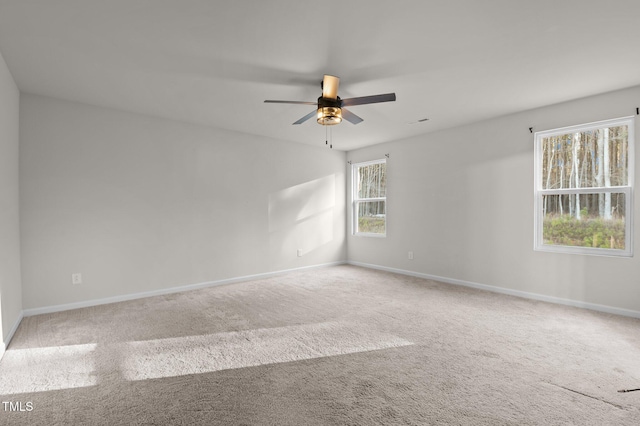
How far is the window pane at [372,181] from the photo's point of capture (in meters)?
6.23

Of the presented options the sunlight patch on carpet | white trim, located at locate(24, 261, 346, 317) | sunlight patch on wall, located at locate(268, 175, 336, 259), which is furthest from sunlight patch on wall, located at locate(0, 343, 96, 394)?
sunlight patch on wall, located at locate(268, 175, 336, 259)

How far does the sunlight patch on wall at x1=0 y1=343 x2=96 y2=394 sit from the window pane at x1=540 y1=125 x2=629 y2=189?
5224mm

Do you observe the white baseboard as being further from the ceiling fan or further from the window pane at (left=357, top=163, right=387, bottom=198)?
the ceiling fan

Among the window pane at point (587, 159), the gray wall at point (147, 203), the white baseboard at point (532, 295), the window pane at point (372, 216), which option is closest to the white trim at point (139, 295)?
the gray wall at point (147, 203)

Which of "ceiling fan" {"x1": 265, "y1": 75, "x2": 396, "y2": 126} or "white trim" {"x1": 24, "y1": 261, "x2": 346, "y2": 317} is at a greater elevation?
"ceiling fan" {"x1": 265, "y1": 75, "x2": 396, "y2": 126}

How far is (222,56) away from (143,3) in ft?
2.50

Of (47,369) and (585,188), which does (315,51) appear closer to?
Answer: (47,369)

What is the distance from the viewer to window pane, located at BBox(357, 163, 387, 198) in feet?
20.4

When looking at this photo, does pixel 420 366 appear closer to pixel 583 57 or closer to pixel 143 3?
pixel 583 57

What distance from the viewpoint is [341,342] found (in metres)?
2.85

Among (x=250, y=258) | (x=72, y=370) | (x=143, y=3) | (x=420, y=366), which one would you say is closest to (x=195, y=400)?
(x=72, y=370)

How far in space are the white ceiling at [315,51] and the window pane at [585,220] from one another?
124 cm

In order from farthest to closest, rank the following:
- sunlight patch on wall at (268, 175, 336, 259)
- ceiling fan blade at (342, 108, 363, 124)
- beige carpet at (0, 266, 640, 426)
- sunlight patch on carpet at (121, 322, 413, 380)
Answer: sunlight patch on wall at (268, 175, 336, 259) < ceiling fan blade at (342, 108, 363, 124) < sunlight patch on carpet at (121, 322, 413, 380) < beige carpet at (0, 266, 640, 426)

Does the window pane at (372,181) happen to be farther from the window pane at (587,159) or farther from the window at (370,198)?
the window pane at (587,159)
